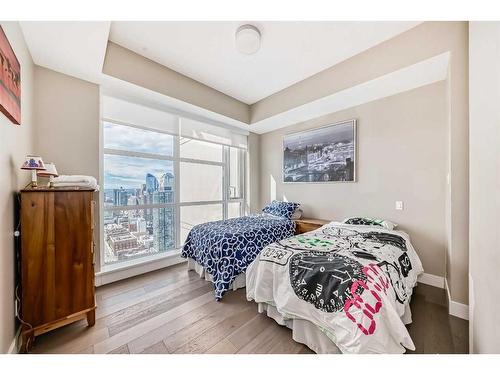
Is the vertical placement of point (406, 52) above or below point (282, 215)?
above

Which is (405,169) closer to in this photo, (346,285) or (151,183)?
(346,285)

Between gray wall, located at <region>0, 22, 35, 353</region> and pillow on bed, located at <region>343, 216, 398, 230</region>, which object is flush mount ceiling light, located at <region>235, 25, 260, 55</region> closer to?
gray wall, located at <region>0, 22, 35, 353</region>

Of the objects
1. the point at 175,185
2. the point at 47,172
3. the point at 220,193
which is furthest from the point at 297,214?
the point at 47,172

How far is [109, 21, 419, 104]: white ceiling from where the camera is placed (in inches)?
77.4

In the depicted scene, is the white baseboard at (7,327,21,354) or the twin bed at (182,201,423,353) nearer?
the twin bed at (182,201,423,353)

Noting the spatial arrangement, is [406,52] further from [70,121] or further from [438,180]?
[70,121]

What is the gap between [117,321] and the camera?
1723mm

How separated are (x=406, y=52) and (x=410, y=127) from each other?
894 millimetres

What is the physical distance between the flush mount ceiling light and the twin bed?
1993mm

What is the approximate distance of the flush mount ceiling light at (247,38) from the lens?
192 centimetres

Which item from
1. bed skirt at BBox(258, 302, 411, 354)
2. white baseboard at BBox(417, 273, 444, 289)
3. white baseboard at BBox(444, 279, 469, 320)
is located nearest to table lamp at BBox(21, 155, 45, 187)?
bed skirt at BBox(258, 302, 411, 354)

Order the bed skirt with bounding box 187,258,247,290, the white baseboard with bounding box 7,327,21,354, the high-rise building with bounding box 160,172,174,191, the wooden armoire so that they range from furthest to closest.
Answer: the high-rise building with bounding box 160,172,174,191
the bed skirt with bounding box 187,258,247,290
the wooden armoire
the white baseboard with bounding box 7,327,21,354

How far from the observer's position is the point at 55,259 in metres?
1.47
